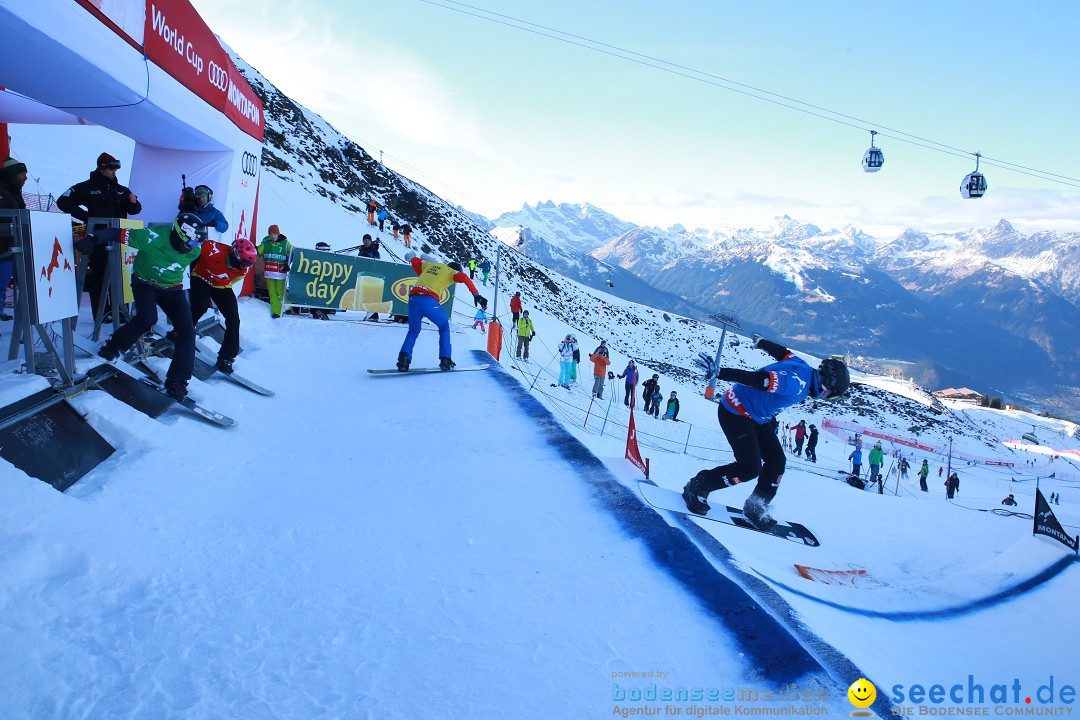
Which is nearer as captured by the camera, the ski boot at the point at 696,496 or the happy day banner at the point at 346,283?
the ski boot at the point at 696,496

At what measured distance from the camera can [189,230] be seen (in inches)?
220

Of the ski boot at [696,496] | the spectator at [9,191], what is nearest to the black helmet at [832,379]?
the ski boot at [696,496]

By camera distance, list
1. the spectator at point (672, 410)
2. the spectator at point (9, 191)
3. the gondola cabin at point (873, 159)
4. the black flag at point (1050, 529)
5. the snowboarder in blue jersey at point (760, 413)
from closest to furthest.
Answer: the snowboarder in blue jersey at point (760, 413) → the spectator at point (9, 191) → the black flag at point (1050, 529) → the gondola cabin at point (873, 159) → the spectator at point (672, 410)

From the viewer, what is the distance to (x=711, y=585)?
330 centimetres

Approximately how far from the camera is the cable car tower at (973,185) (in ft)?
52.2

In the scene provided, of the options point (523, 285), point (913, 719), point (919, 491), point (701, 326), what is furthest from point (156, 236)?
point (701, 326)

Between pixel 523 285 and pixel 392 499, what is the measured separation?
174 feet

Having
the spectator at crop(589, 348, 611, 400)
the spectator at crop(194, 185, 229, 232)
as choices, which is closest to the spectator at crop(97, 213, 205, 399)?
the spectator at crop(194, 185, 229, 232)

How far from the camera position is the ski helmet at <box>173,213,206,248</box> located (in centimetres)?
551

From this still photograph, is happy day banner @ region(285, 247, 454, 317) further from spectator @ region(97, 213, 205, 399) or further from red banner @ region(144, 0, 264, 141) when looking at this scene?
spectator @ region(97, 213, 205, 399)

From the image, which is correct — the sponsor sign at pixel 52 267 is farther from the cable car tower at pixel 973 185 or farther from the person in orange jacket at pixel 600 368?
the cable car tower at pixel 973 185

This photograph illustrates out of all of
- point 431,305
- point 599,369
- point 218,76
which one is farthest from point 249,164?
point 599,369

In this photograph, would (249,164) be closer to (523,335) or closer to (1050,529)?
(523,335)

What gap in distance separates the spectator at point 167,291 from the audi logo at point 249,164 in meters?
5.04
